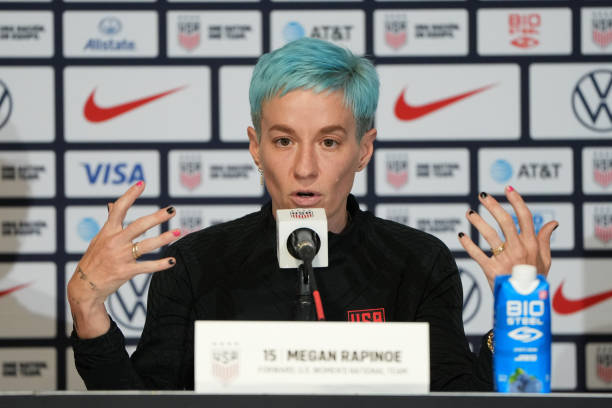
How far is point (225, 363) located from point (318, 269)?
0.75 m

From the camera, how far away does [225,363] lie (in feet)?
3.34

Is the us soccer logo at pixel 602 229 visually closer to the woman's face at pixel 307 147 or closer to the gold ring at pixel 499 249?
the woman's face at pixel 307 147

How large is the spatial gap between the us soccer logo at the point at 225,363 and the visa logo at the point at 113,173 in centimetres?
224

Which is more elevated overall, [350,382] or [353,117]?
[353,117]

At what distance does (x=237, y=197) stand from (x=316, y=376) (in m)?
2.18

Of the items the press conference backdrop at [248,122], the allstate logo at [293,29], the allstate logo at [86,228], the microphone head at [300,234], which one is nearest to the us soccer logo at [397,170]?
the press conference backdrop at [248,122]

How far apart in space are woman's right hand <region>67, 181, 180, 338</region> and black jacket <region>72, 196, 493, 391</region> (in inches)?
11.2

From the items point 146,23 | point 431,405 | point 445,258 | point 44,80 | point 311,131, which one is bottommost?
point 431,405

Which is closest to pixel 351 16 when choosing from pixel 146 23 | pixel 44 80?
pixel 146 23

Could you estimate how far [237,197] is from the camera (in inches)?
124

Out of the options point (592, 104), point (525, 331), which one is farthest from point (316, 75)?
point (592, 104)

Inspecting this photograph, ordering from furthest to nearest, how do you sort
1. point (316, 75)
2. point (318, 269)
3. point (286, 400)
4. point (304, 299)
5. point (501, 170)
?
point (501, 170) → point (318, 269) → point (316, 75) → point (304, 299) → point (286, 400)

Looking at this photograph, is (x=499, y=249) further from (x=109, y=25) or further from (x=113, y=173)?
(x=109, y=25)

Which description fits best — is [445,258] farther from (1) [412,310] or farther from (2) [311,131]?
Result: (2) [311,131]
